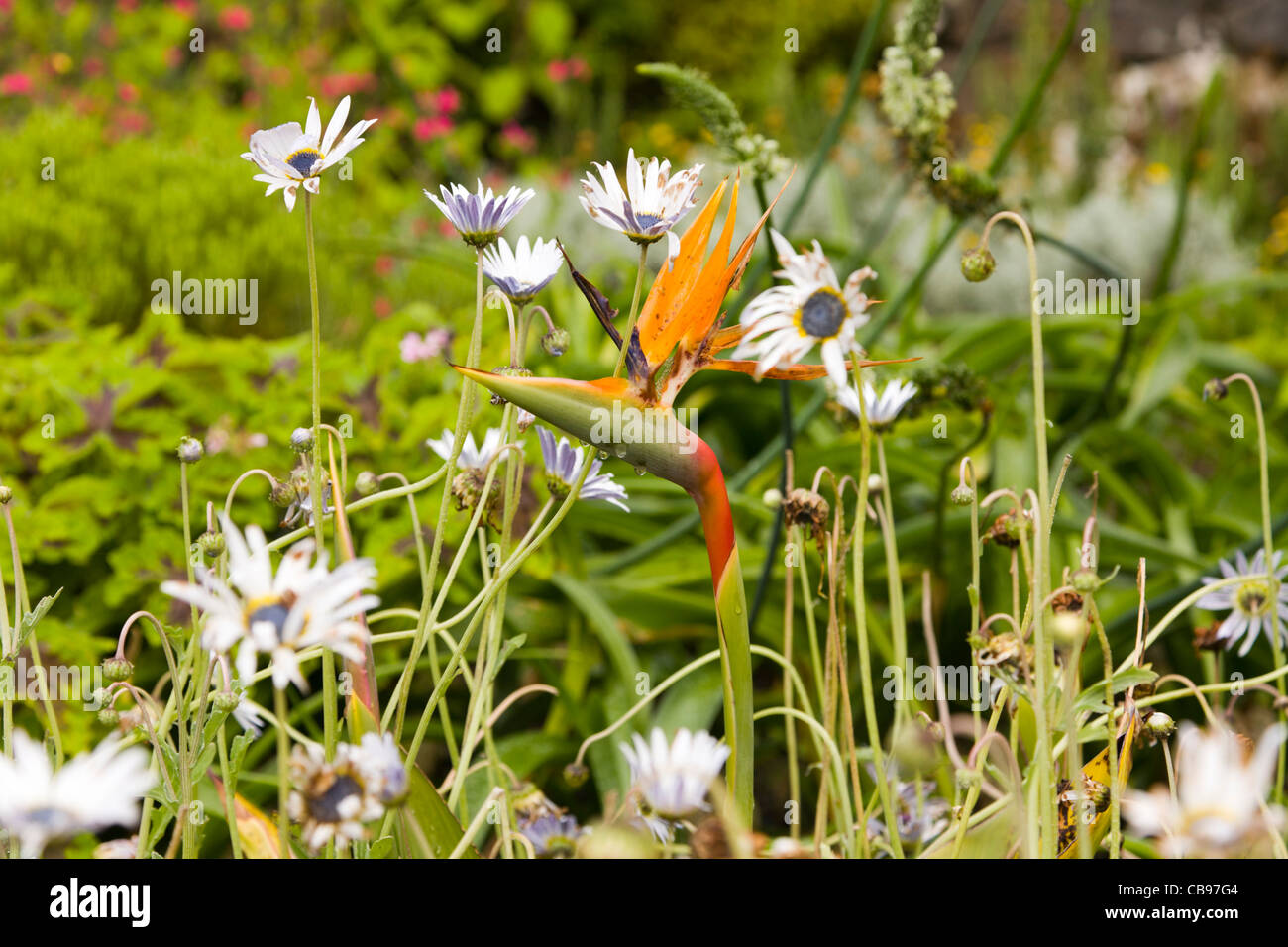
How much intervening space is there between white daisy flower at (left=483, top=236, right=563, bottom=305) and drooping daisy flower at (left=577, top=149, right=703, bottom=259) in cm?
6

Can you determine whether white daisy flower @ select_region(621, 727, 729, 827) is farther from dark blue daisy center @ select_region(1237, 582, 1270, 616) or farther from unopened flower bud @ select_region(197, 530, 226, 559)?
dark blue daisy center @ select_region(1237, 582, 1270, 616)

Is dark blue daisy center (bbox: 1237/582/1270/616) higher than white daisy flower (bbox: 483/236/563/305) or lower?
lower

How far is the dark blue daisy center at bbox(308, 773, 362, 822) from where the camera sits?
453 mm

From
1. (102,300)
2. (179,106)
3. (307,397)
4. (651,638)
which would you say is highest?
(179,106)

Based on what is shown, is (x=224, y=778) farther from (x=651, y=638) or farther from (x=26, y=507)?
(x=651, y=638)

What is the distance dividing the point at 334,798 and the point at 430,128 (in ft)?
7.61

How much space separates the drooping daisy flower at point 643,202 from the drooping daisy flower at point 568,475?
14 cm

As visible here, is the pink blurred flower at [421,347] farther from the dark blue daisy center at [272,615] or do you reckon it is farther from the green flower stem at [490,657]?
the dark blue daisy center at [272,615]

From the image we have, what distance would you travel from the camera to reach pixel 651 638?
1410mm

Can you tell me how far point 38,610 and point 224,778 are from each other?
0.15 meters

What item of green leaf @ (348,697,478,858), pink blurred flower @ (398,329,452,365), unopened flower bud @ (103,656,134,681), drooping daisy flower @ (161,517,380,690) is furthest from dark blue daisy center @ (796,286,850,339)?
pink blurred flower @ (398,329,452,365)

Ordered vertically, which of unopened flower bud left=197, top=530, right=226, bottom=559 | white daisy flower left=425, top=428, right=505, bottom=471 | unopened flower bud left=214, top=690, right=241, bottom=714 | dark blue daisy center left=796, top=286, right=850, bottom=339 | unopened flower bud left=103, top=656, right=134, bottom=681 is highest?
dark blue daisy center left=796, top=286, right=850, bottom=339

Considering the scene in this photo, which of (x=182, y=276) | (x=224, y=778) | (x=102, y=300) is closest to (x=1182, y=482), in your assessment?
(x=224, y=778)
